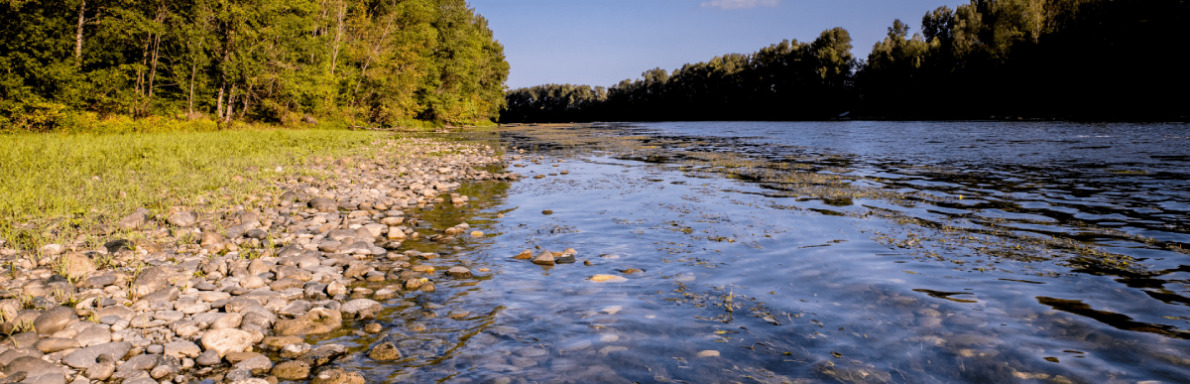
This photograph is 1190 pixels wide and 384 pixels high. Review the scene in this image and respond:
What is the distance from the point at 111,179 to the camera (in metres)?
11.8

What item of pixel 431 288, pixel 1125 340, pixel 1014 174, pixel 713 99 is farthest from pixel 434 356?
pixel 713 99

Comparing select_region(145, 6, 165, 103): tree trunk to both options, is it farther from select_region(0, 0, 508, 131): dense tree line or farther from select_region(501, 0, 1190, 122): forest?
select_region(501, 0, 1190, 122): forest

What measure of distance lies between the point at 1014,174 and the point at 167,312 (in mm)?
19453

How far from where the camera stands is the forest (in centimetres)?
6425

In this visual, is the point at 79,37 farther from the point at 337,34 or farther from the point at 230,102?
the point at 337,34

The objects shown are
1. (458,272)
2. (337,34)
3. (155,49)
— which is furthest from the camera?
(337,34)

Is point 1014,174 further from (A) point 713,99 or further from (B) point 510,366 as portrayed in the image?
(A) point 713,99

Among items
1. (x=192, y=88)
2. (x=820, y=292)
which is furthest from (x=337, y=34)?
(x=820, y=292)

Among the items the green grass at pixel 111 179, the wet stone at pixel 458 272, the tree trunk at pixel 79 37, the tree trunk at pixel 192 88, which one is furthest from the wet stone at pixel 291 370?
the tree trunk at pixel 192 88

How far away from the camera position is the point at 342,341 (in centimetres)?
545

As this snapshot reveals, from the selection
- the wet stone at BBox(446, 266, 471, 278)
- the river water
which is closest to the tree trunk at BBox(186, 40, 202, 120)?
the river water

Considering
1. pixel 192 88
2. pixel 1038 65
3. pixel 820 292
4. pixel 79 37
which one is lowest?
pixel 820 292

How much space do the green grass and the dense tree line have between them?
1478cm

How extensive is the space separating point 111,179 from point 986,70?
318 feet
